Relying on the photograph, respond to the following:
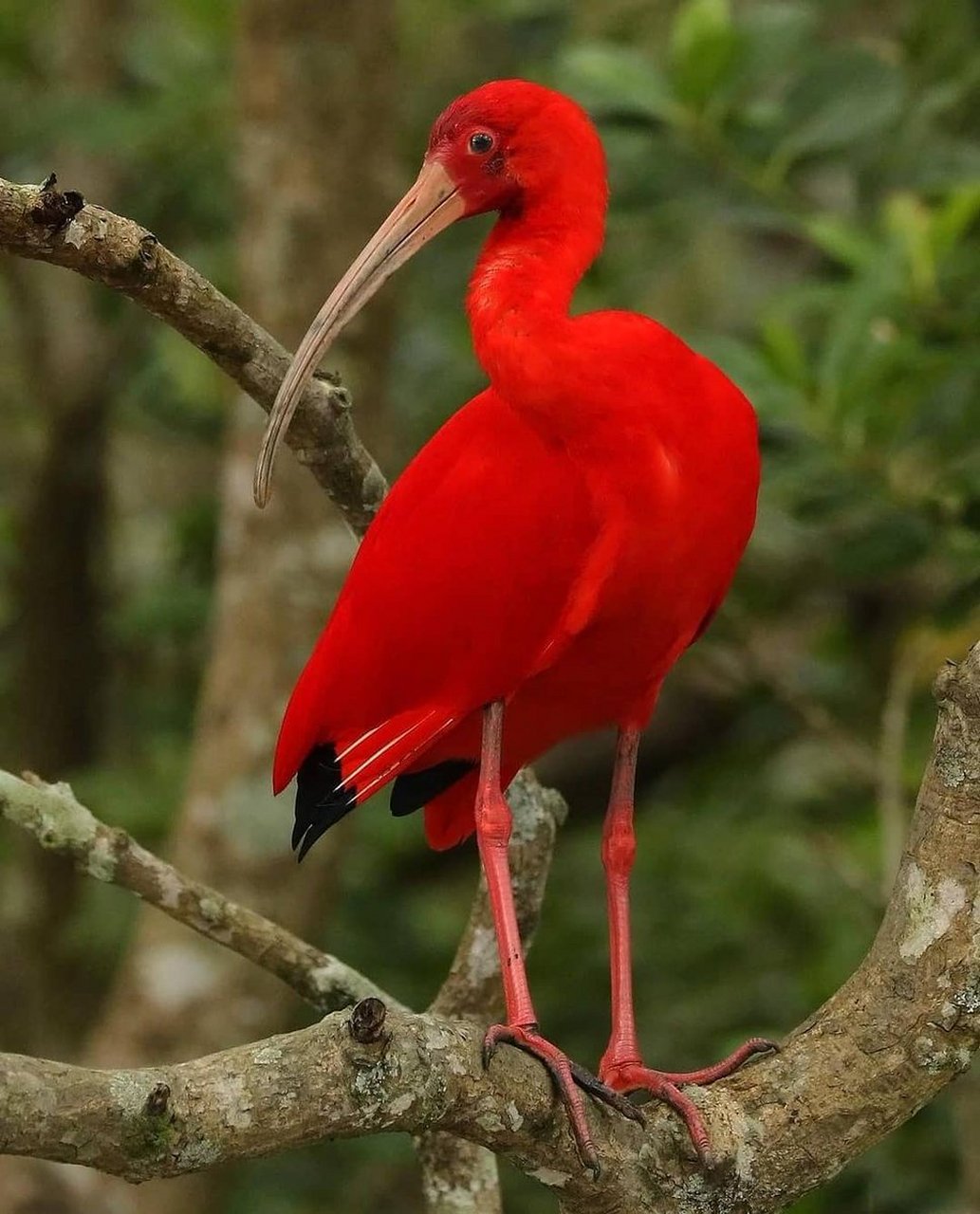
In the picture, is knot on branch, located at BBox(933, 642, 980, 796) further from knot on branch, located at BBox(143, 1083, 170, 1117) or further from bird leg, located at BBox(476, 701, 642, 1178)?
knot on branch, located at BBox(143, 1083, 170, 1117)

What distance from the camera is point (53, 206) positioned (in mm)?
2059

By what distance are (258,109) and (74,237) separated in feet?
8.27

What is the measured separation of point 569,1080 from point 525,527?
2.38 feet

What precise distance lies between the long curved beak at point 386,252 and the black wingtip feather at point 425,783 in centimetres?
67

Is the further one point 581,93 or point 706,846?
point 706,846

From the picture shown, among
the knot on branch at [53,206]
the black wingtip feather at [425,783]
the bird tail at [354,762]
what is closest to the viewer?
the knot on branch at [53,206]

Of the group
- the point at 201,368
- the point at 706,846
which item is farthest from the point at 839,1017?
the point at 201,368

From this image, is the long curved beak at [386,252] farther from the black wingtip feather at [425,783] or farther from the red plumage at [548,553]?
the black wingtip feather at [425,783]

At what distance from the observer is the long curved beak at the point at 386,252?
98.2 inches

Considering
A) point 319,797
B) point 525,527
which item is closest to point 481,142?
point 525,527

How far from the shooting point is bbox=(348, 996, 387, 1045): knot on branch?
1.89 metres

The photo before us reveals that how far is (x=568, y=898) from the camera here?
564 centimetres

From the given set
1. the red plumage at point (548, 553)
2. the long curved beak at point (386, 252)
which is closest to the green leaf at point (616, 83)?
the long curved beak at point (386, 252)

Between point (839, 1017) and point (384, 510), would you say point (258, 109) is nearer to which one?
point (384, 510)
